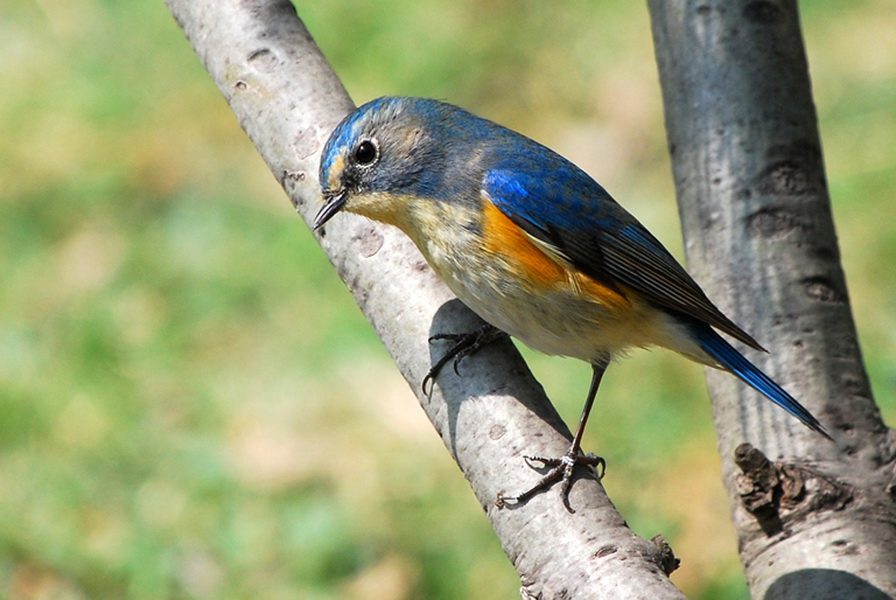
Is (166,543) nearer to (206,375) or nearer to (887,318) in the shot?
(206,375)

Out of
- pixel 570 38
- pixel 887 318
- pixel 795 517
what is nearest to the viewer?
pixel 795 517

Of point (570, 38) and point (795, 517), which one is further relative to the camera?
point (570, 38)

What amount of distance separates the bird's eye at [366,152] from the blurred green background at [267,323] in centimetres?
181

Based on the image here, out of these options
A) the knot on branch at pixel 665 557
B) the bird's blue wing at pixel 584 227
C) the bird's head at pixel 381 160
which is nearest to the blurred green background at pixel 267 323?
the bird's blue wing at pixel 584 227

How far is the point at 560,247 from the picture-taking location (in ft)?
11.2

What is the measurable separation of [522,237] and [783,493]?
1.01 m

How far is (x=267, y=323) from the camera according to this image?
5.83 meters

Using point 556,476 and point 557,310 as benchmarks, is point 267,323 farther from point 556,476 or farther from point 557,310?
point 556,476

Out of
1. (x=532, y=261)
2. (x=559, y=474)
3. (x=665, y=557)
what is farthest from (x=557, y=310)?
(x=665, y=557)

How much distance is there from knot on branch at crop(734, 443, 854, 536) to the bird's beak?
1251mm

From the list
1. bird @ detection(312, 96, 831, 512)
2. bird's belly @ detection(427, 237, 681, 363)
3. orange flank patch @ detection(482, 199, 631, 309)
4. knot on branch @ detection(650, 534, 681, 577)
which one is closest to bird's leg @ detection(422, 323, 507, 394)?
bird @ detection(312, 96, 831, 512)

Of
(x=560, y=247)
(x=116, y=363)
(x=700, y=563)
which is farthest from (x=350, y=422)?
(x=560, y=247)

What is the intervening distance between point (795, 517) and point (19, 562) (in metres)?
3.18

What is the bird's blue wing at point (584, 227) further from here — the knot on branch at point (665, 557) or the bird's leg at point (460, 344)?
the knot on branch at point (665, 557)
